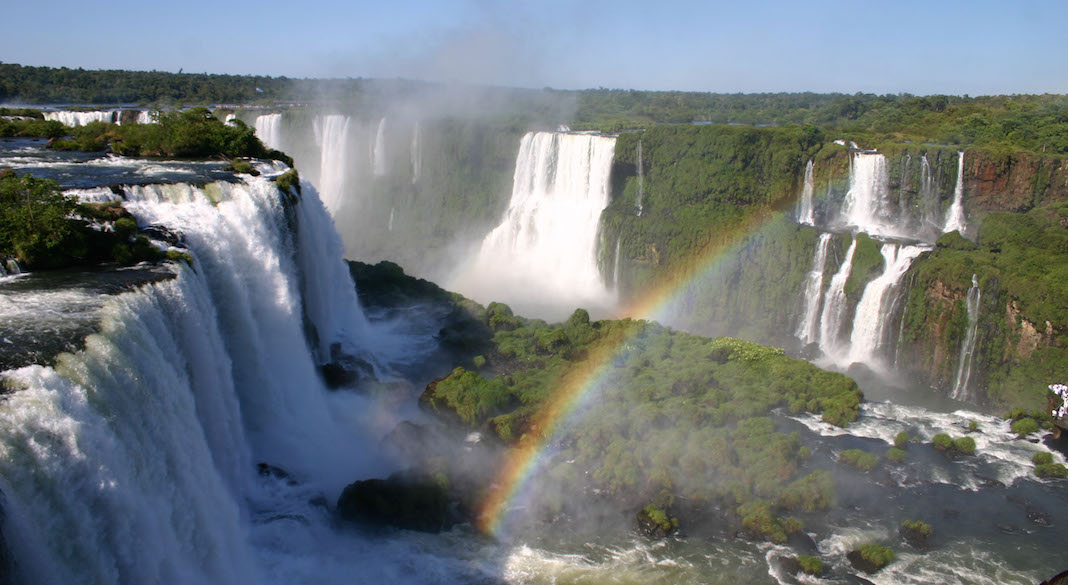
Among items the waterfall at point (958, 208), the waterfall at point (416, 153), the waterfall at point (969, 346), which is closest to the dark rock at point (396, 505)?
the waterfall at point (969, 346)

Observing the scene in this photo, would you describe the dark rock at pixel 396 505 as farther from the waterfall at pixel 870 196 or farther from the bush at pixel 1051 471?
the waterfall at pixel 870 196

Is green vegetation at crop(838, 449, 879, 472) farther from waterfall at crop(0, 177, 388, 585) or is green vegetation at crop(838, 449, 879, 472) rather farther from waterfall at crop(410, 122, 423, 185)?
waterfall at crop(410, 122, 423, 185)

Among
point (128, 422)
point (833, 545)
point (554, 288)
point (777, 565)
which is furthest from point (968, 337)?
point (128, 422)

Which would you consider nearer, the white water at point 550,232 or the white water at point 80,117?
the white water at point 550,232

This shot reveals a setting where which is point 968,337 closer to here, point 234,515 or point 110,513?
point 234,515

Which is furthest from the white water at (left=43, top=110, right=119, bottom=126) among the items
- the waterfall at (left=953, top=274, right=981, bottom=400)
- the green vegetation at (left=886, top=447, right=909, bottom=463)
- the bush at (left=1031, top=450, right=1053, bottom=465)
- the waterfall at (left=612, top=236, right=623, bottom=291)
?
the bush at (left=1031, top=450, right=1053, bottom=465)

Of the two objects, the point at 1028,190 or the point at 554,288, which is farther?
the point at 554,288

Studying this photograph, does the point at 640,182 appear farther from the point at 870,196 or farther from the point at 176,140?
the point at 176,140
